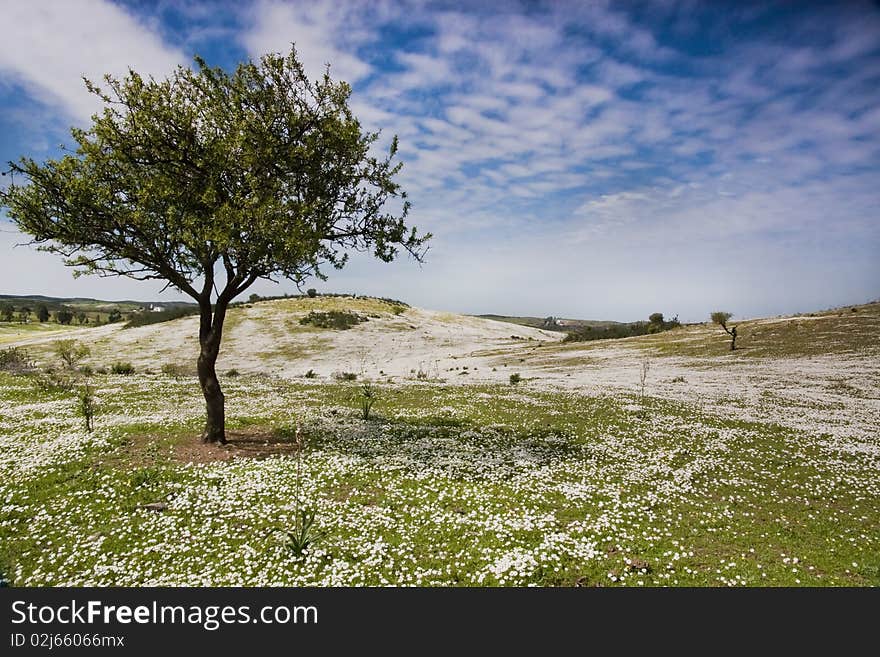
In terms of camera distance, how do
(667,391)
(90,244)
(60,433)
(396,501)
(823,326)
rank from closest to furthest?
(396,501) < (90,244) < (60,433) < (667,391) < (823,326)

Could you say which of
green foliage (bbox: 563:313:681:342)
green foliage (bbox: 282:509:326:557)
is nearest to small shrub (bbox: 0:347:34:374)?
green foliage (bbox: 282:509:326:557)

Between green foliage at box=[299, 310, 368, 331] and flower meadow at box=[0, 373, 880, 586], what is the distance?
84.4 m

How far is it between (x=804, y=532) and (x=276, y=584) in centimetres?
1511

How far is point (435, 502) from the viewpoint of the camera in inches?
568

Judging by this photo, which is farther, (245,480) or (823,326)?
(823,326)

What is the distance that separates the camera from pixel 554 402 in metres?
35.1

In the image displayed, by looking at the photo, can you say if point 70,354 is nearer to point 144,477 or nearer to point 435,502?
point 144,477

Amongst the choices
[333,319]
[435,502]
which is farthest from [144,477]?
[333,319]

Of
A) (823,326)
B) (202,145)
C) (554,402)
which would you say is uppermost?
(202,145)

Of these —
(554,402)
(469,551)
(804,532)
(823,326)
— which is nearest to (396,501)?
(469,551)

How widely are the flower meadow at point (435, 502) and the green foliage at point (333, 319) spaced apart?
8438 centimetres

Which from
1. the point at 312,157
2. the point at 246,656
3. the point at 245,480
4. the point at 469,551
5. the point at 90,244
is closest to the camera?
the point at 246,656

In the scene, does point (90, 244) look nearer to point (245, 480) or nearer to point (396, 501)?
point (245, 480)

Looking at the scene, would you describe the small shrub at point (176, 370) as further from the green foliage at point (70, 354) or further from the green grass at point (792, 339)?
the green grass at point (792, 339)
